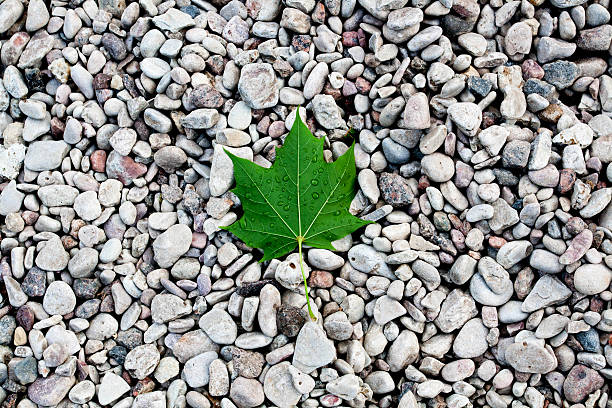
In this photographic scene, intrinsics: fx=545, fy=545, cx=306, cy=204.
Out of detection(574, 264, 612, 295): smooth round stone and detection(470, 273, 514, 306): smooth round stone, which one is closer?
detection(574, 264, 612, 295): smooth round stone

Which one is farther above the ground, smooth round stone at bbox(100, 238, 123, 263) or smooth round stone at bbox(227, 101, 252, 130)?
smooth round stone at bbox(227, 101, 252, 130)

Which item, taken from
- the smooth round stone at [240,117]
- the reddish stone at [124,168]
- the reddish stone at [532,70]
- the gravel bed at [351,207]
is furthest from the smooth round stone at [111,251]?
the reddish stone at [532,70]

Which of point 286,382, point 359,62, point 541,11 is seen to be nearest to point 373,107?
point 359,62

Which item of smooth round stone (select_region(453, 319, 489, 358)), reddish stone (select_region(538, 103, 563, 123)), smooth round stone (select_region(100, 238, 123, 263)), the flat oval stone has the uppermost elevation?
reddish stone (select_region(538, 103, 563, 123))

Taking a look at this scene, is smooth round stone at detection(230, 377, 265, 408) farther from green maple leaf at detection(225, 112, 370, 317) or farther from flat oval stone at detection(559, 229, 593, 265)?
flat oval stone at detection(559, 229, 593, 265)

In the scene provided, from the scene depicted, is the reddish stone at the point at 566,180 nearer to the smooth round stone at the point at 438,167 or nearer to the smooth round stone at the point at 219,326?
the smooth round stone at the point at 438,167

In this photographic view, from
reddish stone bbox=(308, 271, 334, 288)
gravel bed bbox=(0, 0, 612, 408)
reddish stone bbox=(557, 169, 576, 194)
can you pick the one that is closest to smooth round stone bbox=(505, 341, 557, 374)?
gravel bed bbox=(0, 0, 612, 408)

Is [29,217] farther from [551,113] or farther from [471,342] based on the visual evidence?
[551,113]

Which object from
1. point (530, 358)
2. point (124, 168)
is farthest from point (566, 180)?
point (124, 168)
